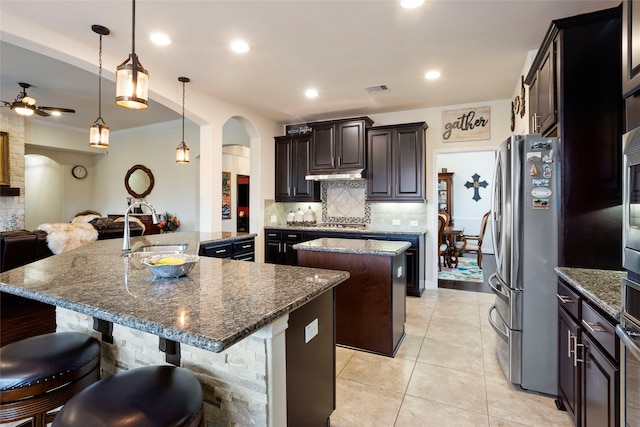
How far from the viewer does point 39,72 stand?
13.6 feet

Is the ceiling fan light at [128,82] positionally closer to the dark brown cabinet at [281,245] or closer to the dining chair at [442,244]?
the dark brown cabinet at [281,245]

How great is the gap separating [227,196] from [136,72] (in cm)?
564

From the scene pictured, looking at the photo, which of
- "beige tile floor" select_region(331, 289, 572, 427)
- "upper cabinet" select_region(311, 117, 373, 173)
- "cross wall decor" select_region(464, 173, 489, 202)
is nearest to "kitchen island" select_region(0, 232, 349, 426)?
"beige tile floor" select_region(331, 289, 572, 427)

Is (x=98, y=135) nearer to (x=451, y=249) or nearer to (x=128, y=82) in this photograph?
(x=128, y=82)

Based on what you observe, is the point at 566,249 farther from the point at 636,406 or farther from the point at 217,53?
the point at 217,53

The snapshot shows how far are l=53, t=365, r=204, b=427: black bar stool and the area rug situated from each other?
206 inches

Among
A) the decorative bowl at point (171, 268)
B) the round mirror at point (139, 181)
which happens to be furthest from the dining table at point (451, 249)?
the round mirror at point (139, 181)

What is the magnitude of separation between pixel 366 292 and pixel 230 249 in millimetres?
1638

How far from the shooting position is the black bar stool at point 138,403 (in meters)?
0.95

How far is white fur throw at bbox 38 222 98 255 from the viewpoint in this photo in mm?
3930

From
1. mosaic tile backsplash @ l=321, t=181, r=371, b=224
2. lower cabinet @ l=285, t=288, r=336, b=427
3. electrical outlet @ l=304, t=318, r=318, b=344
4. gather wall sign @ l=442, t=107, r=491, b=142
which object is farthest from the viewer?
mosaic tile backsplash @ l=321, t=181, r=371, b=224

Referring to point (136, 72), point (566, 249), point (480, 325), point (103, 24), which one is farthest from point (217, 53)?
point (480, 325)

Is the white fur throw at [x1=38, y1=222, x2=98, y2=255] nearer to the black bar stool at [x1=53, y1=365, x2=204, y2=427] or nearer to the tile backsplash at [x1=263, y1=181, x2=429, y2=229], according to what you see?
the tile backsplash at [x1=263, y1=181, x2=429, y2=229]

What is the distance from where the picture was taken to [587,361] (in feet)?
5.15
